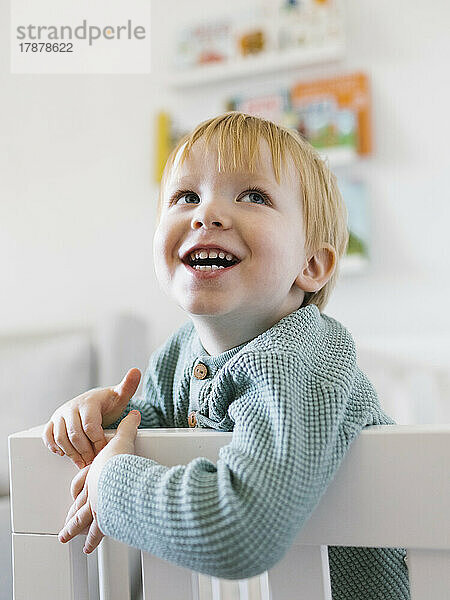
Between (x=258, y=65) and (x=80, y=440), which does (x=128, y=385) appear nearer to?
(x=80, y=440)

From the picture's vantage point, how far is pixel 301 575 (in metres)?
0.51

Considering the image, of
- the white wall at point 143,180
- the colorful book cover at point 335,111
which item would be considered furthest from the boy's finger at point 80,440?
the colorful book cover at point 335,111

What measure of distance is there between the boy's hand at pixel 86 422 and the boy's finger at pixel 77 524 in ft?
0.15

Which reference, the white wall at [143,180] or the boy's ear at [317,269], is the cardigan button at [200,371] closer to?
the boy's ear at [317,269]

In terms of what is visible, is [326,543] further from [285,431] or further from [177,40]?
[177,40]

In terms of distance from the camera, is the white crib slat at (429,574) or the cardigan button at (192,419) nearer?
the white crib slat at (429,574)

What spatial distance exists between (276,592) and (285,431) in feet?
0.43

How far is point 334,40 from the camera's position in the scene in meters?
1.54

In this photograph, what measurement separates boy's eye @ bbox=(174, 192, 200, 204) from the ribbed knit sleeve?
0.78 ft

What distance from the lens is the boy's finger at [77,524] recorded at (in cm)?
55

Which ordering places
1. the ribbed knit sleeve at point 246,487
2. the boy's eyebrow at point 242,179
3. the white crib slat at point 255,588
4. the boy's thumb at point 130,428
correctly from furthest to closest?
the white crib slat at point 255,588 < the boy's eyebrow at point 242,179 < the boy's thumb at point 130,428 < the ribbed knit sleeve at point 246,487

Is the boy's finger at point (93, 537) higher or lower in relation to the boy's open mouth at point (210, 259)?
lower

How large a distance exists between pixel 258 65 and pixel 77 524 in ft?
4.31

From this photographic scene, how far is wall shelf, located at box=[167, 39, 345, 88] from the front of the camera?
154cm
